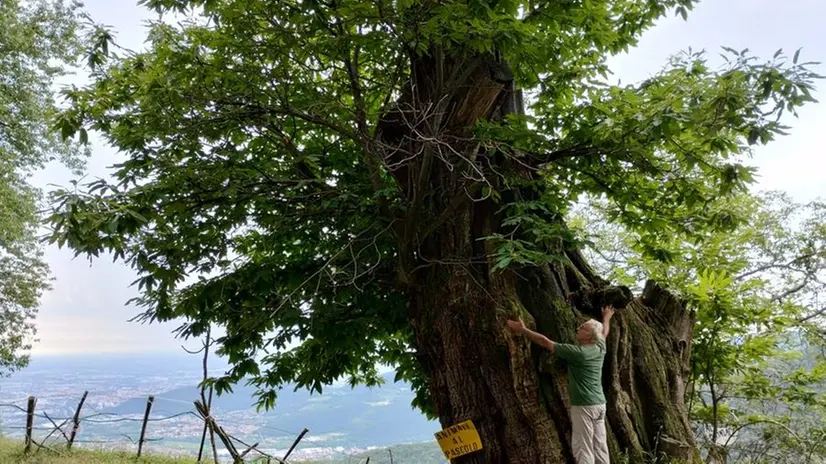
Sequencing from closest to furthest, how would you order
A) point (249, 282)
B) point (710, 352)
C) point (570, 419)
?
1. point (570, 419)
2. point (249, 282)
3. point (710, 352)

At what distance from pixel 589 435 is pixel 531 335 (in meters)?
0.83

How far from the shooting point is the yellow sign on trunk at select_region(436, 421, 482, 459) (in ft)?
13.0

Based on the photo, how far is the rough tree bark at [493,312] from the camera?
12.7ft

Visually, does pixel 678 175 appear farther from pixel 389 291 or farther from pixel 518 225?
pixel 389 291

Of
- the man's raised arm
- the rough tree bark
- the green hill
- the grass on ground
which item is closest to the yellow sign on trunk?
the rough tree bark

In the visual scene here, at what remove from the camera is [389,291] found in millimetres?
5055

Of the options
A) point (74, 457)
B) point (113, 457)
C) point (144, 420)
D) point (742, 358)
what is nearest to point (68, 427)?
point (74, 457)

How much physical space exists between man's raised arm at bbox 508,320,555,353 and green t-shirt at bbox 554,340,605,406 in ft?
0.21

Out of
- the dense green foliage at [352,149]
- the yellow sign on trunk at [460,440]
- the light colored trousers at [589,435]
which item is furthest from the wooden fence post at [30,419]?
the light colored trousers at [589,435]

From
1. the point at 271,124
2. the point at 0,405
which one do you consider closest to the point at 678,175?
the point at 271,124

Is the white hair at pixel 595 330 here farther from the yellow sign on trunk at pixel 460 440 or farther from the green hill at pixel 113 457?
the green hill at pixel 113 457

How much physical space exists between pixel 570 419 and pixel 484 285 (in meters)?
1.28

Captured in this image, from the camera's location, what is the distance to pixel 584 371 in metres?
3.62

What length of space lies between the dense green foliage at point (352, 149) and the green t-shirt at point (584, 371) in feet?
2.71
